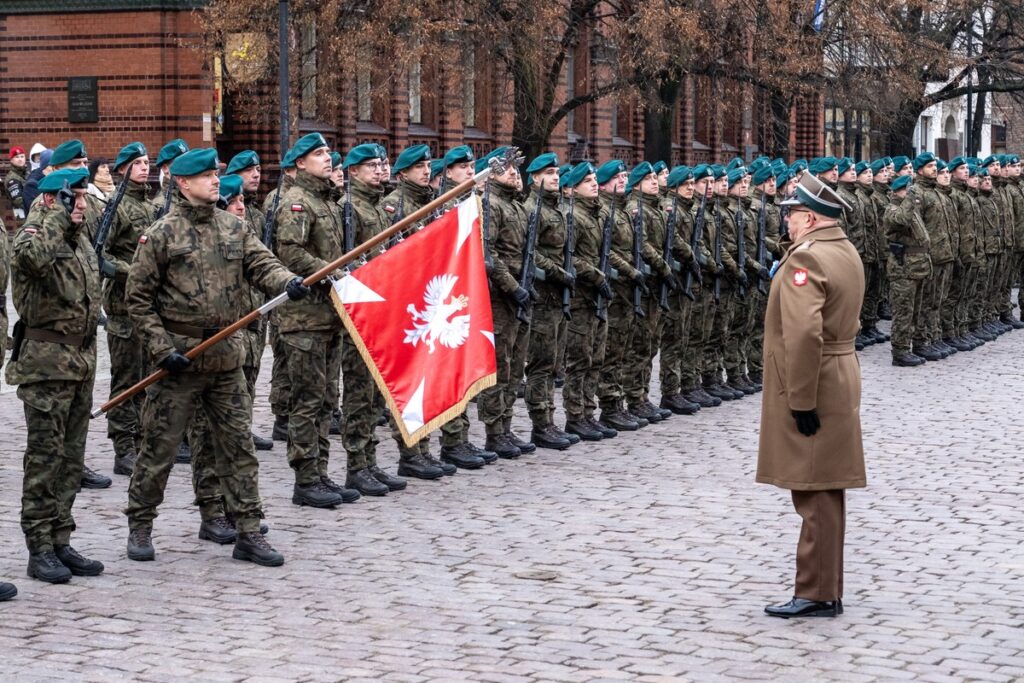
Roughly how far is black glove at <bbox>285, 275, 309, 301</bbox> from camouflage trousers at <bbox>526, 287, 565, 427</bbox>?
13.8 feet

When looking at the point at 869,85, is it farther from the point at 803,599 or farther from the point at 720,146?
the point at 803,599

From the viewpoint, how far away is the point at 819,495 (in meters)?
7.57

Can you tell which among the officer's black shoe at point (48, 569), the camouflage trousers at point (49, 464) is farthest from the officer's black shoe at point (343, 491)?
the officer's black shoe at point (48, 569)

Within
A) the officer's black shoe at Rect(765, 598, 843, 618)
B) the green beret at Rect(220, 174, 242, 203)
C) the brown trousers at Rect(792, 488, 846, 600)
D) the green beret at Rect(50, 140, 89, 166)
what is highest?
the green beret at Rect(50, 140, 89, 166)

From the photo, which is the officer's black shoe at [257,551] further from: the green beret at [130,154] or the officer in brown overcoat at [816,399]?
the green beret at [130,154]

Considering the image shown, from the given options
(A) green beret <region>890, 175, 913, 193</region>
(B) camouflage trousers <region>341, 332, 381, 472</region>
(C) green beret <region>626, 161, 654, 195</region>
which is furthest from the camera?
(A) green beret <region>890, 175, 913, 193</region>

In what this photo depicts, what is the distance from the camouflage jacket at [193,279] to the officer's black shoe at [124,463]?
2870 millimetres

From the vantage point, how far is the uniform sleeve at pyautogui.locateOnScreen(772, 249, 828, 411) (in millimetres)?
7395

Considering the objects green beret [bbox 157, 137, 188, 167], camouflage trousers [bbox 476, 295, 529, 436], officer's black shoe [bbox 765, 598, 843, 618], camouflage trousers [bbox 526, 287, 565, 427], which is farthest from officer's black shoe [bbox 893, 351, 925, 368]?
officer's black shoe [bbox 765, 598, 843, 618]

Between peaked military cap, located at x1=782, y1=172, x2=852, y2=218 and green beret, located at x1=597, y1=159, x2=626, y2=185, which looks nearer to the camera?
peaked military cap, located at x1=782, y1=172, x2=852, y2=218

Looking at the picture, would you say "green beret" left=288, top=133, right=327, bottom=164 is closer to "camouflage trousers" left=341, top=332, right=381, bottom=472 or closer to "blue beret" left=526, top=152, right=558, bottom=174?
"camouflage trousers" left=341, top=332, right=381, bottom=472

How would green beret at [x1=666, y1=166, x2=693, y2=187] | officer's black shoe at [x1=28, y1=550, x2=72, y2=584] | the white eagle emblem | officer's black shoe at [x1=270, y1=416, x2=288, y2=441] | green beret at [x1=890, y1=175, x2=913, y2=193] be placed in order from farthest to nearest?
green beret at [x1=890, y1=175, x2=913, y2=193], green beret at [x1=666, y1=166, x2=693, y2=187], officer's black shoe at [x1=270, y1=416, x2=288, y2=441], the white eagle emblem, officer's black shoe at [x1=28, y1=550, x2=72, y2=584]

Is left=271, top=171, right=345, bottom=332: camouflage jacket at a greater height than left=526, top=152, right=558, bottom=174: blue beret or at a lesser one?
lesser

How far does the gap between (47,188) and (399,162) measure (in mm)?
3660
